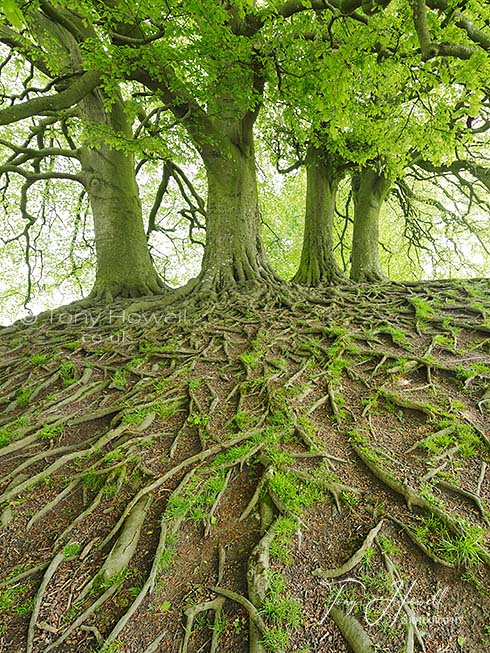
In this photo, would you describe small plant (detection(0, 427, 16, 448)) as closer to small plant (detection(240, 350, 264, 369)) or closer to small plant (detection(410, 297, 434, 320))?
small plant (detection(240, 350, 264, 369))

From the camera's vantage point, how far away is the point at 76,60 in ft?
18.9

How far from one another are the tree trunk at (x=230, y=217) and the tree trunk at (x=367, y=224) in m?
2.83

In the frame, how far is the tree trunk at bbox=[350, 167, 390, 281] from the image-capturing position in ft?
26.9

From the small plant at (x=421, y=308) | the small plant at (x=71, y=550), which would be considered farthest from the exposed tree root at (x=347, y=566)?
the small plant at (x=421, y=308)

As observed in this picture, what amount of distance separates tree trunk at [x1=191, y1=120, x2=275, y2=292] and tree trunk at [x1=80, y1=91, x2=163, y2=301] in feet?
5.29

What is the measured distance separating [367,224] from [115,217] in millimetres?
6014

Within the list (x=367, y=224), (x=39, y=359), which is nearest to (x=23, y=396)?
(x=39, y=359)

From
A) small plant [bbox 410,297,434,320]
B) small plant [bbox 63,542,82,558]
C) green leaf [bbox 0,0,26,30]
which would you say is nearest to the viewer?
green leaf [bbox 0,0,26,30]

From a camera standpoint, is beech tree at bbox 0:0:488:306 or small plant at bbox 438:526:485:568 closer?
small plant at bbox 438:526:485:568

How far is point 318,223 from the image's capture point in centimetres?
798

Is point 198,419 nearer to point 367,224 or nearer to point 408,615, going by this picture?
point 408,615

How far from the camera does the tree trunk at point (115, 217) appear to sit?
23.0ft

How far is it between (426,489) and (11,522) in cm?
286

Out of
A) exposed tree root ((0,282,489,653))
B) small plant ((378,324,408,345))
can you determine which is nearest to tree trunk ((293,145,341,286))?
exposed tree root ((0,282,489,653))
